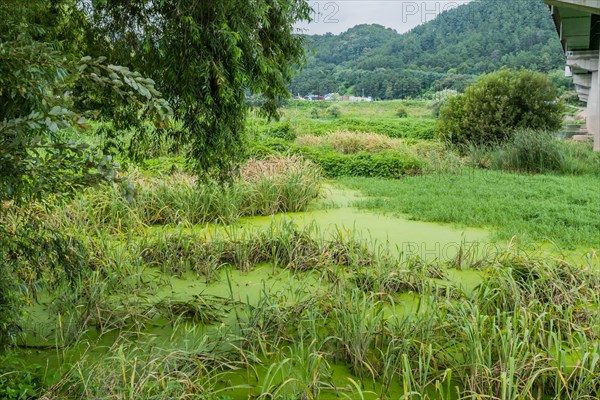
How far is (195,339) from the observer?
2.84 meters

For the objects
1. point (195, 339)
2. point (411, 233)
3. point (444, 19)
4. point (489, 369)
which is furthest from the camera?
point (444, 19)

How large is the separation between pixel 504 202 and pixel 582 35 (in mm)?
9372

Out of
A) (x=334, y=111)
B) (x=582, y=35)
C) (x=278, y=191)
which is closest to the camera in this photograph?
(x=278, y=191)

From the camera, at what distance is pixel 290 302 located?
3.42 meters

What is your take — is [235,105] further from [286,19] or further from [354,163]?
[354,163]

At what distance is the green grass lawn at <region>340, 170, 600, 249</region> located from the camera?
5.06 m

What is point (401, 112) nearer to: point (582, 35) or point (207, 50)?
point (582, 35)

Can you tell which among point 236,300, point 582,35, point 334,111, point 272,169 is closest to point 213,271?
point 236,300

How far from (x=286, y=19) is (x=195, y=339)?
1.89 m

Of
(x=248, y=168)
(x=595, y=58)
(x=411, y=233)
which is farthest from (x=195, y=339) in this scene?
(x=595, y=58)

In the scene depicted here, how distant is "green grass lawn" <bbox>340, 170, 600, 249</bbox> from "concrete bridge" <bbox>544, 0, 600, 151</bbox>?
296 cm

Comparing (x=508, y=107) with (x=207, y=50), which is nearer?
(x=207, y=50)

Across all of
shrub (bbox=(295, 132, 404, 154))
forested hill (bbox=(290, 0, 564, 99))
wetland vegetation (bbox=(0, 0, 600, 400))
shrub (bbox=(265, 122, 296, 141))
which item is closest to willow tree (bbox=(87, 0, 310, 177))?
wetland vegetation (bbox=(0, 0, 600, 400))

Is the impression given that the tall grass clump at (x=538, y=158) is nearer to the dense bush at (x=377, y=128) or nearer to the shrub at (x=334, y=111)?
the dense bush at (x=377, y=128)
